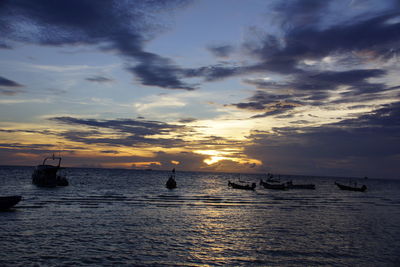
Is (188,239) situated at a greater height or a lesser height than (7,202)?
lesser

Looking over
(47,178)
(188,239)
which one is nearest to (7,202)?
(188,239)

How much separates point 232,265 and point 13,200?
32748 mm

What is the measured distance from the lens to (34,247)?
24.5 meters

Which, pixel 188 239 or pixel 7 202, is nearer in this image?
pixel 188 239

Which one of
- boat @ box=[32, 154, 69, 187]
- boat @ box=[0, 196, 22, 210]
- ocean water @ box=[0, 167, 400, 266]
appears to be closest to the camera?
ocean water @ box=[0, 167, 400, 266]

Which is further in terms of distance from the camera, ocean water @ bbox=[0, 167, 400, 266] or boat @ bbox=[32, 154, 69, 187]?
boat @ bbox=[32, 154, 69, 187]

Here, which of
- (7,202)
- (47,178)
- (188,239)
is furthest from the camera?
(47,178)

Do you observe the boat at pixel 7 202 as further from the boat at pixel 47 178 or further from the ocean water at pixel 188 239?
the boat at pixel 47 178

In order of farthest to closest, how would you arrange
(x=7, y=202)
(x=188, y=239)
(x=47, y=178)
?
(x=47, y=178) < (x=7, y=202) < (x=188, y=239)

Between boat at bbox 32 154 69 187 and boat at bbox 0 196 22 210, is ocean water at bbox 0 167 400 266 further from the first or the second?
boat at bbox 32 154 69 187

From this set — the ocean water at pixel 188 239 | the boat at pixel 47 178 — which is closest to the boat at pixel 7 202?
the ocean water at pixel 188 239

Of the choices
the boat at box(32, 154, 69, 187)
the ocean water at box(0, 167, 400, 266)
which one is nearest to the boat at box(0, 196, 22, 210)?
the ocean water at box(0, 167, 400, 266)

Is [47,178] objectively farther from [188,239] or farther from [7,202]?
[188,239]

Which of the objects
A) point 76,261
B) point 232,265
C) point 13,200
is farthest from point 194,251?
point 13,200
